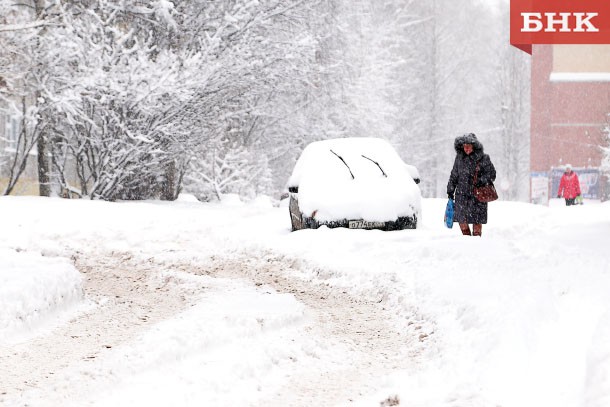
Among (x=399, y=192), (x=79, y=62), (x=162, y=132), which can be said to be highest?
(x=79, y=62)

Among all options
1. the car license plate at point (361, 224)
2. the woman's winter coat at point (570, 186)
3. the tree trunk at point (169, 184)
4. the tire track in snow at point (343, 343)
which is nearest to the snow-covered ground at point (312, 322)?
the tire track in snow at point (343, 343)

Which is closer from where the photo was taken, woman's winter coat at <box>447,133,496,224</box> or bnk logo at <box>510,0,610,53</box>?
woman's winter coat at <box>447,133,496,224</box>

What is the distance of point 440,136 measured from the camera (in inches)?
1756

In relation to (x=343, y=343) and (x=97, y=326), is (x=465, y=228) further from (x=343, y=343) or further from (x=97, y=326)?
(x=97, y=326)

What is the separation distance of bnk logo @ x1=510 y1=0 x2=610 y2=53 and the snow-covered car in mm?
24690

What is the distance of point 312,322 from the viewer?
665 cm

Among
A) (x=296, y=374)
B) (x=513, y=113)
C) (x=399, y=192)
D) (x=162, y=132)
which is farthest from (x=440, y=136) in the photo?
(x=296, y=374)

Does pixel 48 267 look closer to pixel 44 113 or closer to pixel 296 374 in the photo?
pixel 296 374

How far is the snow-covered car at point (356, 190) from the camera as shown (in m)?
11.6

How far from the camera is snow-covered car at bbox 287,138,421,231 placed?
11.6 metres

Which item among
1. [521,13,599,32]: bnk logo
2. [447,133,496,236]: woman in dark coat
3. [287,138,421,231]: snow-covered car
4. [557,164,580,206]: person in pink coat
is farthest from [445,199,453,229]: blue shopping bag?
[521,13,599,32]: bnk logo

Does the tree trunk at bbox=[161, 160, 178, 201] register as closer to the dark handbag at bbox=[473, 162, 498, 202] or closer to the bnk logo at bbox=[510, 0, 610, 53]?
the dark handbag at bbox=[473, 162, 498, 202]

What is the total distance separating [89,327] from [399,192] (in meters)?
6.07

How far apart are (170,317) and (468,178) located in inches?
229
